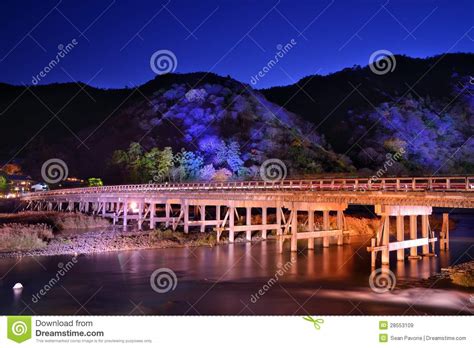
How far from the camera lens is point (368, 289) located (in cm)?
2147

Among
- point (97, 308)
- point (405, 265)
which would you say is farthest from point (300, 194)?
point (97, 308)

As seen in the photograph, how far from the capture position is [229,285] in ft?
75.6

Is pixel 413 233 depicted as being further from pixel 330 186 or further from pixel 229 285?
pixel 229 285

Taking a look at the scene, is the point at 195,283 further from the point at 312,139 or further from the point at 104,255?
the point at 312,139

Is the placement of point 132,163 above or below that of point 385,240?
above

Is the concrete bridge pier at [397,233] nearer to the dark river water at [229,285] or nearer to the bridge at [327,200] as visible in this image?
the bridge at [327,200]

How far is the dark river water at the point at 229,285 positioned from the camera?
1864 cm

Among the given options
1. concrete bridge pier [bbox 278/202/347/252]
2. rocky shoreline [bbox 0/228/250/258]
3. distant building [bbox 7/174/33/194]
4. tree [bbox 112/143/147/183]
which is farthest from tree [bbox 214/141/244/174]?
concrete bridge pier [bbox 278/202/347/252]

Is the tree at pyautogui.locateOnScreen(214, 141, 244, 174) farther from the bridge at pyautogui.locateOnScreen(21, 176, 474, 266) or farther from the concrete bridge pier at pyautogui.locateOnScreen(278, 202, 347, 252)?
the concrete bridge pier at pyautogui.locateOnScreen(278, 202, 347, 252)

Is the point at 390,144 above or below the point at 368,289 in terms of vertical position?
above

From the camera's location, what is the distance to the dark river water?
61.2 ft
